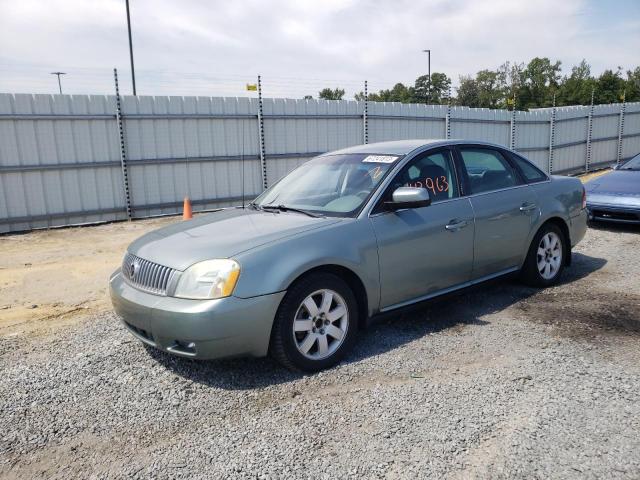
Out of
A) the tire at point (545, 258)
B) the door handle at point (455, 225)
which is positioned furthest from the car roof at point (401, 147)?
the tire at point (545, 258)

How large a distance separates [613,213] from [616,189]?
1.48ft

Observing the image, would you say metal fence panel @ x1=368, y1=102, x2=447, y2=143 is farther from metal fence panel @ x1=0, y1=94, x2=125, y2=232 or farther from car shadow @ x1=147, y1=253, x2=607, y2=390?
car shadow @ x1=147, y1=253, x2=607, y2=390

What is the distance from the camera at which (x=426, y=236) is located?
14.0 ft

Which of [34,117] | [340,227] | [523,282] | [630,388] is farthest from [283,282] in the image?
[34,117]

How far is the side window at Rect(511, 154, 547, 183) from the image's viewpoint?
17.7ft

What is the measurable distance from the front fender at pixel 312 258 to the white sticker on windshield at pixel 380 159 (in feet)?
2.42

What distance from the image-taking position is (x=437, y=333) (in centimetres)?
436

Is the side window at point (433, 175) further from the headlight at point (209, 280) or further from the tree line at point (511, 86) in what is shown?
the tree line at point (511, 86)

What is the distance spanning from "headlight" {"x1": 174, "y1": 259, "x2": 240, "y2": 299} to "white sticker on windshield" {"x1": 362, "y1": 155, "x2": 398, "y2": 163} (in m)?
1.71

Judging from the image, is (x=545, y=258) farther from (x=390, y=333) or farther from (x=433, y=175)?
(x=390, y=333)

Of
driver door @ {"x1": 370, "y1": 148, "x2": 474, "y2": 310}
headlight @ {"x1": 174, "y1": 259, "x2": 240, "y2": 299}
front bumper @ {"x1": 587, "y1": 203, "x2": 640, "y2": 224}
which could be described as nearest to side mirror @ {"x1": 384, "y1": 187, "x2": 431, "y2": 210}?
driver door @ {"x1": 370, "y1": 148, "x2": 474, "y2": 310}

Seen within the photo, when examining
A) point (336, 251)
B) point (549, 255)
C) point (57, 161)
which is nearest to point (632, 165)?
point (549, 255)

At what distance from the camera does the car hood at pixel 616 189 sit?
26.8 feet

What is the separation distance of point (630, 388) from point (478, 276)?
5.44 feet
